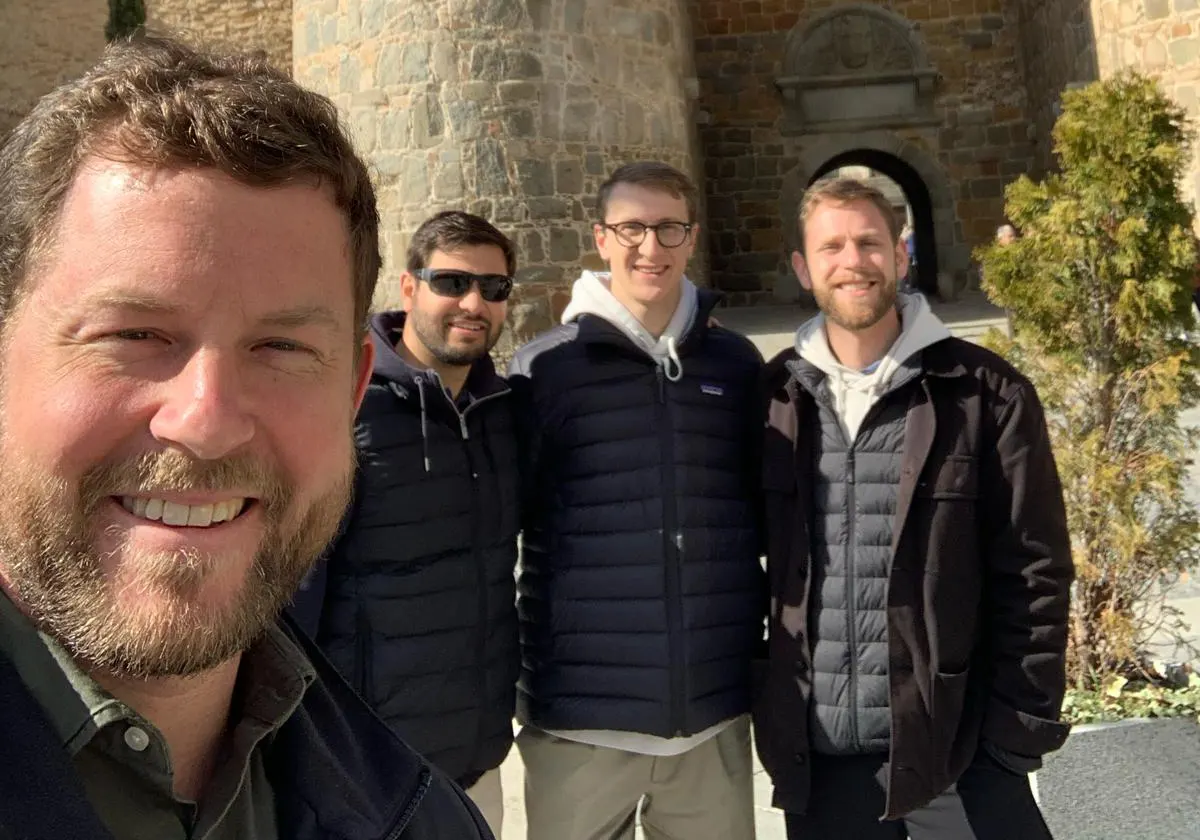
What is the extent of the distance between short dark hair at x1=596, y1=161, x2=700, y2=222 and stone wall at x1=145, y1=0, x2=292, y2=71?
40.3ft

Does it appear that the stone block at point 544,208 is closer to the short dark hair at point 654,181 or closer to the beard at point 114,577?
the short dark hair at point 654,181

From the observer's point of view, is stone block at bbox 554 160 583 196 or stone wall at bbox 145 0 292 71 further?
stone wall at bbox 145 0 292 71

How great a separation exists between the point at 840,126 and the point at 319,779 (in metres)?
13.6

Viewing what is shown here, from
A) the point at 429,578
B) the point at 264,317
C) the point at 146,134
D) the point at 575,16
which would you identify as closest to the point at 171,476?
the point at 264,317

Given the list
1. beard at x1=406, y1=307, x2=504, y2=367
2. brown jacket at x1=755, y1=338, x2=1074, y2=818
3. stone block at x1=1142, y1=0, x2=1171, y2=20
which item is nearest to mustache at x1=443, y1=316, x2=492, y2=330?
beard at x1=406, y1=307, x2=504, y2=367

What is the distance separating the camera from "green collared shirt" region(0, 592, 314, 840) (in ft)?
3.08

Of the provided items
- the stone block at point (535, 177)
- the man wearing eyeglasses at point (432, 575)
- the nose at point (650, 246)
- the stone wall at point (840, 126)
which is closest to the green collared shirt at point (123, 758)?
the man wearing eyeglasses at point (432, 575)

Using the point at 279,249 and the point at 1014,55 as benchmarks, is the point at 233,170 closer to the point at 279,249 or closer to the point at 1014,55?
the point at 279,249

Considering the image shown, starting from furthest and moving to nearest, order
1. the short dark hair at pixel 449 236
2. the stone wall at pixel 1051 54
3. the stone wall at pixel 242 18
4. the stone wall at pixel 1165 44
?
the stone wall at pixel 242 18
the stone wall at pixel 1051 54
the stone wall at pixel 1165 44
the short dark hair at pixel 449 236

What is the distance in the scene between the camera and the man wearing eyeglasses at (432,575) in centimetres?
225

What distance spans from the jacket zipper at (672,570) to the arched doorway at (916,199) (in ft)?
39.2

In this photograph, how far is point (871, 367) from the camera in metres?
2.44

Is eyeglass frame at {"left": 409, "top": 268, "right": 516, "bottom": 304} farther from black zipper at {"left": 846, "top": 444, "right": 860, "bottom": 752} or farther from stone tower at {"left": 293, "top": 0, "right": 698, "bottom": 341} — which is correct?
stone tower at {"left": 293, "top": 0, "right": 698, "bottom": 341}

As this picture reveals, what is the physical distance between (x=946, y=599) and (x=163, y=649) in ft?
5.61
